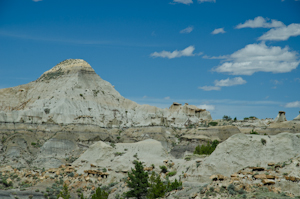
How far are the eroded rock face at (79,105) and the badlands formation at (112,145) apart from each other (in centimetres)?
30

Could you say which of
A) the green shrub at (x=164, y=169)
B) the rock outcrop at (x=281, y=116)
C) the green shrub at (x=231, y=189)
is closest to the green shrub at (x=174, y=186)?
the green shrub at (x=231, y=189)

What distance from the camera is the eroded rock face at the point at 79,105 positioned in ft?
365

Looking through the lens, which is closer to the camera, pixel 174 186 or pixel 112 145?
pixel 174 186

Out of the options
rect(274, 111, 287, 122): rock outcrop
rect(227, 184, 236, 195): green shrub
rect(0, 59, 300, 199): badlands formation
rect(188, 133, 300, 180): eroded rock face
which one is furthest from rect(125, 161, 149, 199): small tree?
rect(274, 111, 287, 122): rock outcrop

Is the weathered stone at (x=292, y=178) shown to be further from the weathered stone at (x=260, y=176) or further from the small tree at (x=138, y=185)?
the small tree at (x=138, y=185)

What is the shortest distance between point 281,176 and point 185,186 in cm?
1030

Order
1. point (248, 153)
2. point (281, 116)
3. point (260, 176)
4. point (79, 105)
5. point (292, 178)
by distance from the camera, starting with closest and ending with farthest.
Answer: point (292, 178)
point (260, 176)
point (248, 153)
point (79, 105)
point (281, 116)

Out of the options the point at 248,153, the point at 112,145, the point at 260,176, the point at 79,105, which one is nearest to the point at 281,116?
the point at 79,105

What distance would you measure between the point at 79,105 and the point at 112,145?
1907 inches

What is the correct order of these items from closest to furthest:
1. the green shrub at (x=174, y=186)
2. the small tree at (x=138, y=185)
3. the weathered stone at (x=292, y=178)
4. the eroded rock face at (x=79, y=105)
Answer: the weathered stone at (x=292, y=178), the green shrub at (x=174, y=186), the small tree at (x=138, y=185), the eroded rock face at (x=79, y=105)

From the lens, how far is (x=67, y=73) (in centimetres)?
13312

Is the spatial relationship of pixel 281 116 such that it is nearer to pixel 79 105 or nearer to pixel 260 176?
pixel 79 105

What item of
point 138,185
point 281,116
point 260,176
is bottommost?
point 138,185

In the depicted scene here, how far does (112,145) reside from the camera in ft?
243
